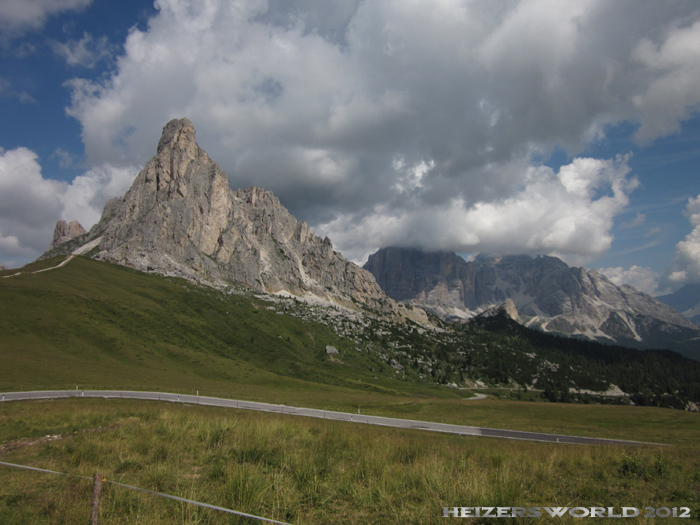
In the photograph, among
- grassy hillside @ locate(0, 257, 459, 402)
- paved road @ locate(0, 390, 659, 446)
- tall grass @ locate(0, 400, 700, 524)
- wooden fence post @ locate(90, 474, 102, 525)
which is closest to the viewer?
wooden fence post @ locate(90, 474, 102, 525)

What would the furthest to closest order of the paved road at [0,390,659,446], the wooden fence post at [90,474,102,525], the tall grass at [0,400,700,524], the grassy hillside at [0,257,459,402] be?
the grassy hillside at [0,257,459,402]
the paved road at [0,390,659,446]
the tall grass at [0,400,700,524]
the wooden fence post at [90,474,102,525]

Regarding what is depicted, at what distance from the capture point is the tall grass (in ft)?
22.5

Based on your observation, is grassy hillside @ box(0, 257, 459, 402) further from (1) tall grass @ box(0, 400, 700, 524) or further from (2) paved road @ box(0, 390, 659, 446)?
(1) tall grass @ box(0, 400, 700, 524)

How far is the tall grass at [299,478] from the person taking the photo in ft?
22.5

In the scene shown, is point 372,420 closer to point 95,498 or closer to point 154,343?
point 95,498

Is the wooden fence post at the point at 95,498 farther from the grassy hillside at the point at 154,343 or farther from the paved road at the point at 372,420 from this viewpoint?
the grassy hillside at the point at 154,343

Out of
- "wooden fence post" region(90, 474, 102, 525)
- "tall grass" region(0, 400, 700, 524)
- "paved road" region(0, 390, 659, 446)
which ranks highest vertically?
"wooden fence post" region(90, 474, 102, 525)

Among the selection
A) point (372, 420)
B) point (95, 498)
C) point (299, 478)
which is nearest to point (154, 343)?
point (372, 420)

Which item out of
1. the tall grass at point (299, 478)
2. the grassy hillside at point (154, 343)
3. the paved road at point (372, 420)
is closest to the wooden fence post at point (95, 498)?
the tall grass at point (299, 478)

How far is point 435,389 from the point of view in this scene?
5315 inches

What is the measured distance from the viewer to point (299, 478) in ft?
28.2

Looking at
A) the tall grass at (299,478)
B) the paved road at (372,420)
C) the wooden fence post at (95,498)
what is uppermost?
the wooden fence post at (95,498)

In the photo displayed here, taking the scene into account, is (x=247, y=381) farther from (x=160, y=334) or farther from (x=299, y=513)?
(x=299, y=513)

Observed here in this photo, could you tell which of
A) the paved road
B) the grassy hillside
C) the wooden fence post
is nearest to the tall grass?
the wooden fence post
